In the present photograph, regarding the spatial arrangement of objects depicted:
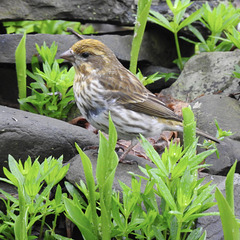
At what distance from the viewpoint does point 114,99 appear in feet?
13.9

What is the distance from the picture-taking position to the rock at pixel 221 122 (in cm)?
442

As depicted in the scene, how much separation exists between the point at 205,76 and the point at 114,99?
1.77m

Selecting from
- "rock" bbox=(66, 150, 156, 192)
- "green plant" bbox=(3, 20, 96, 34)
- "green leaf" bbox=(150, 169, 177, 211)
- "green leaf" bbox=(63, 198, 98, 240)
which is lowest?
"rock" bbox=(66, 150, 156, 192)

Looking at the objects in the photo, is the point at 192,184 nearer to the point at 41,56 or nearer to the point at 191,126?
the point at 191,126

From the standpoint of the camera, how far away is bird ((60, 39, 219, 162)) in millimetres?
4159

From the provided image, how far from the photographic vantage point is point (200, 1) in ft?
20.7

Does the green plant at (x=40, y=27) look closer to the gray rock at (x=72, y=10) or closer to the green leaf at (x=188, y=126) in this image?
the gray rock at (x=72, y=10)

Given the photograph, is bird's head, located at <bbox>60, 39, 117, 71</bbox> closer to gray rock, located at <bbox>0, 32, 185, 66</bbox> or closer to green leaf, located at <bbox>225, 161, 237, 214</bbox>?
gray rock, located at <bbox>0, 32, 185, 66</bbox>

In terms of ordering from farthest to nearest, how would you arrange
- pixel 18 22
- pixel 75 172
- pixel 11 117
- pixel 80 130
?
pixel 18 22 → pixel 80 130 → pixel 11 117 → pixel 75 172

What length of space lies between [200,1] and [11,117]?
10.5 feet

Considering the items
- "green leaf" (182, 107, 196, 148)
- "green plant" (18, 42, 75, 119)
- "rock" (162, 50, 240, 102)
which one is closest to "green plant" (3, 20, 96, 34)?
"green plant" (18, 42, 75, 119)

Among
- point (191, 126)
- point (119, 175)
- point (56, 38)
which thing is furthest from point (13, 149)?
point (56, 38)

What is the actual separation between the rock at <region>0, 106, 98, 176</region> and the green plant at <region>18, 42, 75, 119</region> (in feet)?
1.72

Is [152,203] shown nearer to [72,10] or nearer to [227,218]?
[227,218]
